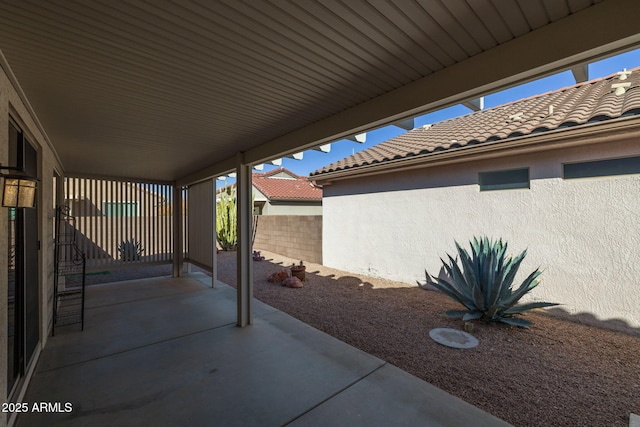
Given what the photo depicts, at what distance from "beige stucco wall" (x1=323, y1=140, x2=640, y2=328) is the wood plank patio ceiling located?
338 cm

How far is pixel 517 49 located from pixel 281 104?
1.77 m

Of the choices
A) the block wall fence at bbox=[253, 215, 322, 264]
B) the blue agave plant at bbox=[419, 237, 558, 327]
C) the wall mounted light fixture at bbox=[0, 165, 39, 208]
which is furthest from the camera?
the block wall fence at bbox=[253, 215, 322, 264]

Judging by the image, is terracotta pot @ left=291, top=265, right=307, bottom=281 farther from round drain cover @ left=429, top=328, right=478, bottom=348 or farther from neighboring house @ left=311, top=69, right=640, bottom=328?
round drain cover @ left=429, top=328, right=478, bottom=348

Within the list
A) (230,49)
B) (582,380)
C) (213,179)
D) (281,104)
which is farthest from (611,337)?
(213,179)

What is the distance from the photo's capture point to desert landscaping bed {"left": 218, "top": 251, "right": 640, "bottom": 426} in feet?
7.44

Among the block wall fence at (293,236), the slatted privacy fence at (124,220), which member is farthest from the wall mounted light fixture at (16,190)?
the block wall fence at (293,236)

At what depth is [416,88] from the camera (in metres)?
2.14

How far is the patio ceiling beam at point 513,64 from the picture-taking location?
1.37 meters

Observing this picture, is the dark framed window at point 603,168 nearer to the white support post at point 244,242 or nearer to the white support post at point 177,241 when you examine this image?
the white support post at point 244,242

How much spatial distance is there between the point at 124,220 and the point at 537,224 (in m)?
8.45

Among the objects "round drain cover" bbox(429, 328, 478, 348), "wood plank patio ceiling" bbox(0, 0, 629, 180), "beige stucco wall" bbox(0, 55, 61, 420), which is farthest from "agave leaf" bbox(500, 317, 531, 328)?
"beige stucco wall" bbox(0, 55, 61, 420)

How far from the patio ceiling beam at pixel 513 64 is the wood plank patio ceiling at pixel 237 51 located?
0.17ft

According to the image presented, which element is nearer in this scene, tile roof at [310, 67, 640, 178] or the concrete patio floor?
the concrete patio floor

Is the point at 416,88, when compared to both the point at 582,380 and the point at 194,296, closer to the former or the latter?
the point at 582,380
